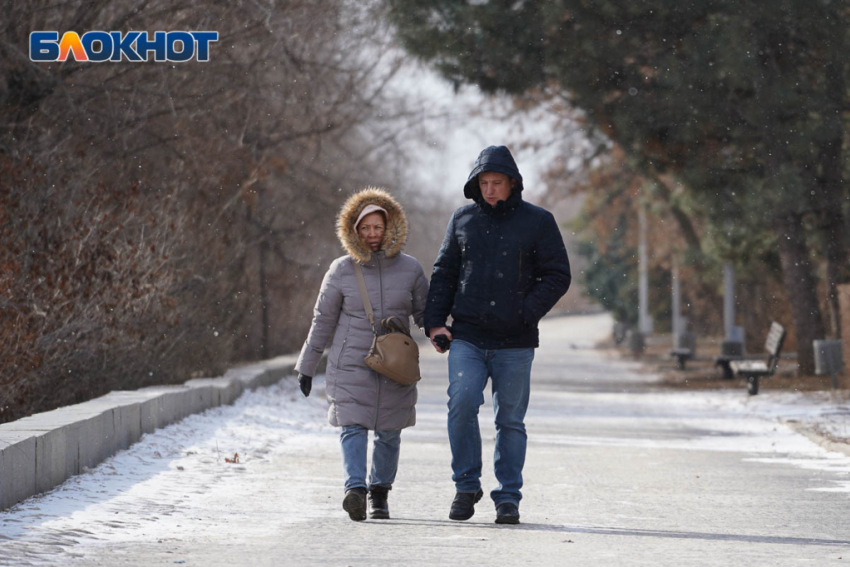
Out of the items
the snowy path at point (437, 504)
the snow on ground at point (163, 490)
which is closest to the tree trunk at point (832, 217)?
the snowy path at point (437, 504)

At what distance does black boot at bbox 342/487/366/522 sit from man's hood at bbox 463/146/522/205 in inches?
70.5

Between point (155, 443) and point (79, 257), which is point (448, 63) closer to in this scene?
point (79, 257)

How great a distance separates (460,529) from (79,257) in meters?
7.10

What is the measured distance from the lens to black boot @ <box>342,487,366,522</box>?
866cm

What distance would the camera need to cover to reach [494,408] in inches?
341

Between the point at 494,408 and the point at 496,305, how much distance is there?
0.59 metres

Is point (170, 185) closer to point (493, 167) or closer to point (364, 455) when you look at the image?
point (364, 455)

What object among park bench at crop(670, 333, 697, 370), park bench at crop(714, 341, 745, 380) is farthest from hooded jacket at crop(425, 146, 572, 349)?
park bench at crop(670, 333, 697, 370)

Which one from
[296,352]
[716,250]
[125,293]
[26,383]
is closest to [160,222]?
[125,293]

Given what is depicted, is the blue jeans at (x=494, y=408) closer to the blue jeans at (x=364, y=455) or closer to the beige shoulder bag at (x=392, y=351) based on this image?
the beige shoulder bag at (x=392, y=351)

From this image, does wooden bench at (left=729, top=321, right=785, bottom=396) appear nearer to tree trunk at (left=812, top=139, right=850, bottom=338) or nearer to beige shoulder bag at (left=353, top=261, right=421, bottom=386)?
tree trunk at (left=812, top=139, right=850, bottom=338)

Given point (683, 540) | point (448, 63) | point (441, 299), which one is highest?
point (448, 63)

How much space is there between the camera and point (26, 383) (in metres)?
12.8

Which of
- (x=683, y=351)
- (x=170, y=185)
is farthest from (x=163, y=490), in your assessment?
(x=683, y=351)
